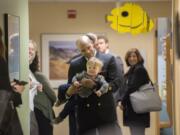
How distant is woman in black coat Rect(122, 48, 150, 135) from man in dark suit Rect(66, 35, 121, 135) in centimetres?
53

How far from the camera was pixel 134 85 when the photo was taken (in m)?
4.90

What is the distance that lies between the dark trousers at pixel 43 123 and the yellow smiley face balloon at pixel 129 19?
162cm

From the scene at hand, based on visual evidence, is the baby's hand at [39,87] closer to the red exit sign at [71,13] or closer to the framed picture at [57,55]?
the framed picture at [57,55]

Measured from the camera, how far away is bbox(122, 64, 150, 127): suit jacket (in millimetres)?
4887

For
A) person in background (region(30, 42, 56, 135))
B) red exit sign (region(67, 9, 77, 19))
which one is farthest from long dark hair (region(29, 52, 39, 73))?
red exit sign (region(67, 9, 77, 19))

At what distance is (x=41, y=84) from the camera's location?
15.4ft

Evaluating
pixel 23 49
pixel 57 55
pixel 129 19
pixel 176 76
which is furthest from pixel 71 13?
pixel 176 76

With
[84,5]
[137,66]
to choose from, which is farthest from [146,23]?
[84,5]

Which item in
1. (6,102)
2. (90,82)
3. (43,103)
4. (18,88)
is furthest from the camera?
(43,103)

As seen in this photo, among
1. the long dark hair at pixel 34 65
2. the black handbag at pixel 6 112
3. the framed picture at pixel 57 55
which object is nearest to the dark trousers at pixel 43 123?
the long dark hair at pixel 34 65

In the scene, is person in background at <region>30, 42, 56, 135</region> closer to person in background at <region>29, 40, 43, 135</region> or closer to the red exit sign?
person in background at <region>29, 40, 43, 135</region>

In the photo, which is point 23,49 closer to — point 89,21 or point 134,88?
point 134,88

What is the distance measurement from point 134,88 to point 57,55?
191cm

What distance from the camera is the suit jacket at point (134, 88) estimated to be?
16.0ft
